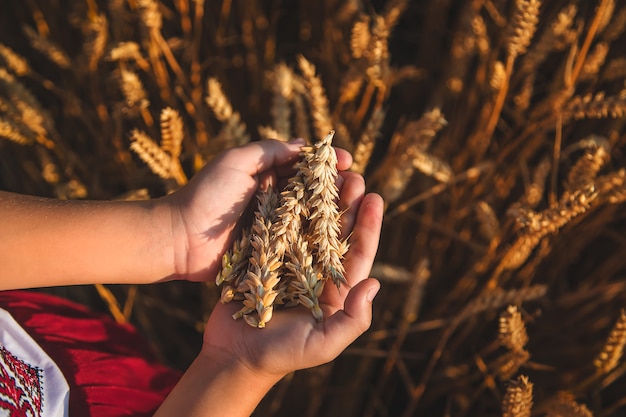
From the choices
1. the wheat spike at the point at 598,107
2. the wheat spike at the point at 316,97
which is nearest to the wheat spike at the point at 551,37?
the wheat spike at the point at 598,107

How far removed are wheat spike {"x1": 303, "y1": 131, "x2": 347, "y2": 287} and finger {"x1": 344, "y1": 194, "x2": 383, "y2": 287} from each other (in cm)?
5

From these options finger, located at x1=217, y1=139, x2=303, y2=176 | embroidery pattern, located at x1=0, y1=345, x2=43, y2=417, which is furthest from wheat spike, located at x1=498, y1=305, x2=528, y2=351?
embroidery pattern, located at x1=0, y1=345, x2=43, y2=417

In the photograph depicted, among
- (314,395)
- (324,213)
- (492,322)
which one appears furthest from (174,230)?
(492,322)

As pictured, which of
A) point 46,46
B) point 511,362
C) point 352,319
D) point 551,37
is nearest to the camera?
point 352,319

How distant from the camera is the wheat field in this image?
86 cm

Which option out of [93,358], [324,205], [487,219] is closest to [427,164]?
[487,219]

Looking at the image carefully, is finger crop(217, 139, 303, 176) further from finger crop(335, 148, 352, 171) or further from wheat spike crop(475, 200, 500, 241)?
wheat spike crop(475, 200, 500, 241)

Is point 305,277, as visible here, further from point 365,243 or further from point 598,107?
point 598,107

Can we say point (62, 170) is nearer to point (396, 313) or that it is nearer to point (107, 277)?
point (107, 277)

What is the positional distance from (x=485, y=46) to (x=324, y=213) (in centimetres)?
53

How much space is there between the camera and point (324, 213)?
71cm

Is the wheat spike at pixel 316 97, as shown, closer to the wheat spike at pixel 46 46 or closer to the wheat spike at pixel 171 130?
the wheat spike at pixel 171 130

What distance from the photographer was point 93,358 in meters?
0.84

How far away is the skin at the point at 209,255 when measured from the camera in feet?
2.31
